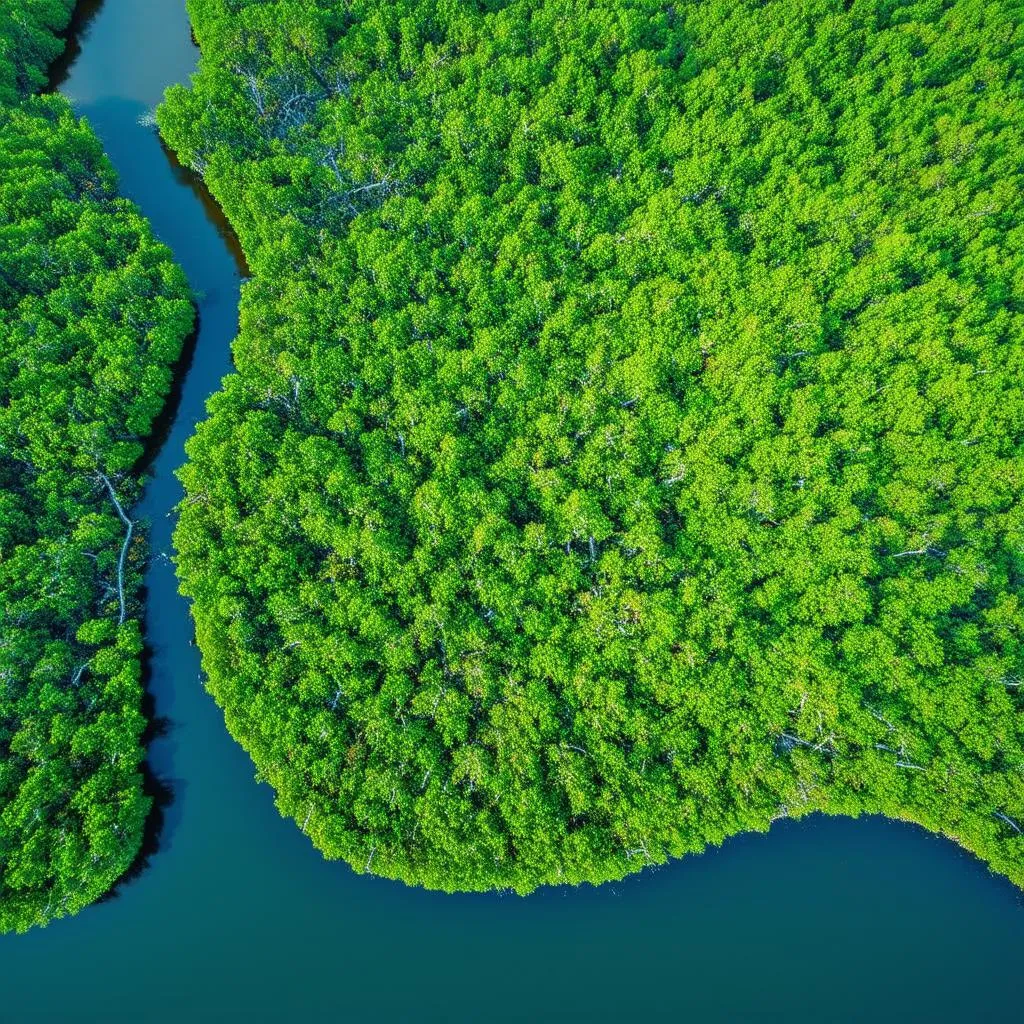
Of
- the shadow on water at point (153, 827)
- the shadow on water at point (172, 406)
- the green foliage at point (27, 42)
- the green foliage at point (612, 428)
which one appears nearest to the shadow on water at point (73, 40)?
the green foliage at point (27, 42)

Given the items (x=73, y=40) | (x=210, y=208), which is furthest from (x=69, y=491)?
(x=73, y=40)

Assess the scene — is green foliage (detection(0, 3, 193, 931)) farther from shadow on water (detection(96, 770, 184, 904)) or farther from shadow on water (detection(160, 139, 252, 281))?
shadow on water (detection(160, 139, 252, 281))

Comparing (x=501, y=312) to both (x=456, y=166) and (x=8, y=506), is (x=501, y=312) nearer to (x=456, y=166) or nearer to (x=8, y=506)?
(x=456, y=166)

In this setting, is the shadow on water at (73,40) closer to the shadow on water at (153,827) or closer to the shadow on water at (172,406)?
the shadow on water at (172,406)

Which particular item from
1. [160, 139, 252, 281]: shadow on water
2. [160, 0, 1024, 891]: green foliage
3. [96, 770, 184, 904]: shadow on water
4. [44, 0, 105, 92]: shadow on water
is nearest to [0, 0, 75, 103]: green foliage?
[44, 0, 105, 92]: shadow on water

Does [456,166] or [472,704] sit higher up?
[456,166]

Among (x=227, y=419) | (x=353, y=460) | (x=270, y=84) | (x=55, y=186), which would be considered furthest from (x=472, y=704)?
(x=270, y=84)
